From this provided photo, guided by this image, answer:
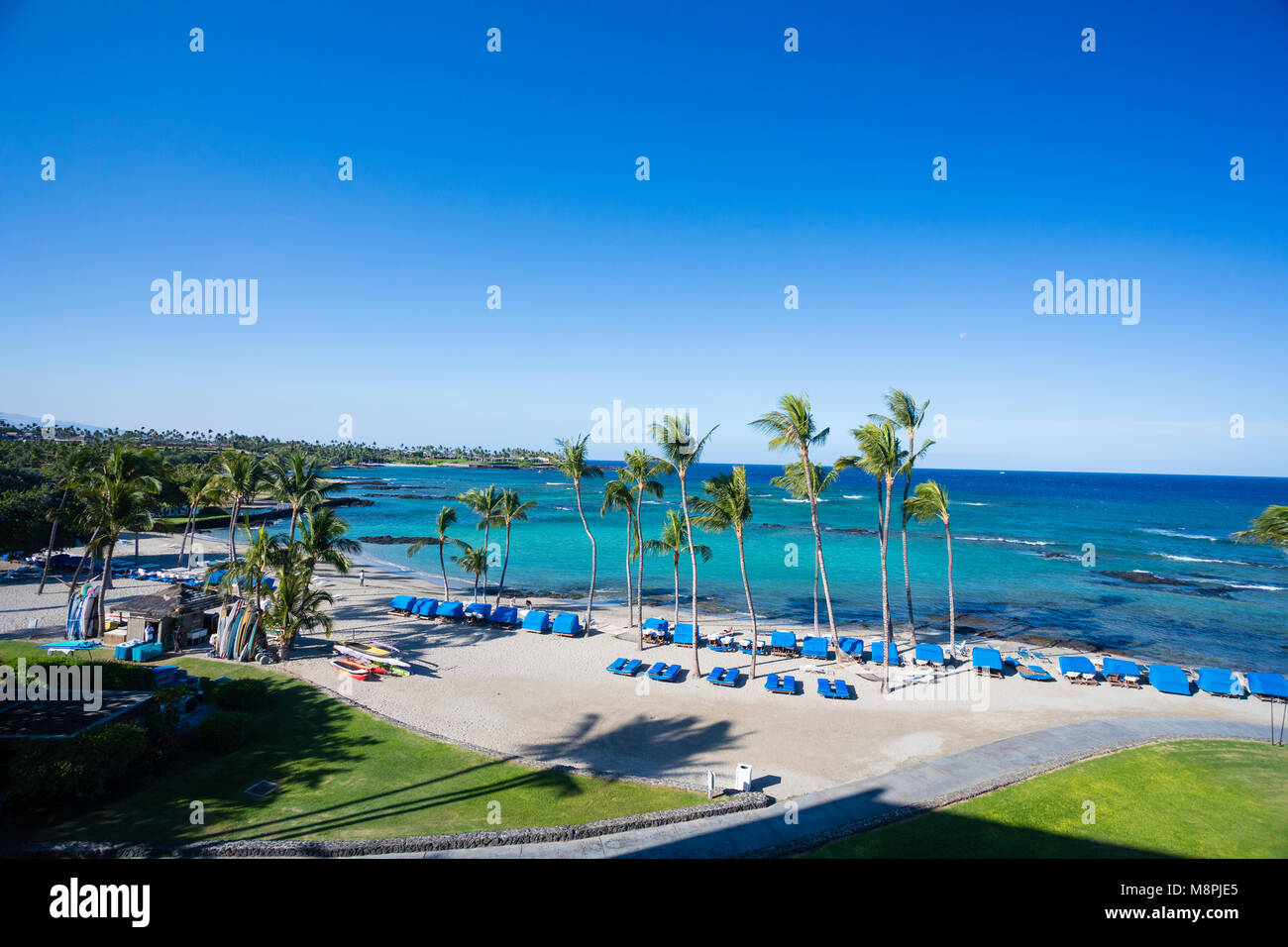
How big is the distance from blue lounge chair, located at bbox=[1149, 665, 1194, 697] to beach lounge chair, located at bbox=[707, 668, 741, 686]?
55.8ft

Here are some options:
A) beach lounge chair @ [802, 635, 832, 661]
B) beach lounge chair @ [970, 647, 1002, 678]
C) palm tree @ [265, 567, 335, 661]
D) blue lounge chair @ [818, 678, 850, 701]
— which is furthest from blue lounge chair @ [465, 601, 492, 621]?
beach lounge chair @ [970, 647, 1002, 678]

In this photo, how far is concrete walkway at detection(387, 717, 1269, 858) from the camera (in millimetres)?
10531

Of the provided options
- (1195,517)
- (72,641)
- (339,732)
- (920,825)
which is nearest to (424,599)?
(72,641)

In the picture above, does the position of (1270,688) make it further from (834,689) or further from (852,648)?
(834,689)

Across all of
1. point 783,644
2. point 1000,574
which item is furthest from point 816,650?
point 1000,574

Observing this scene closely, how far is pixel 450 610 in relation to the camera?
32.3 meters

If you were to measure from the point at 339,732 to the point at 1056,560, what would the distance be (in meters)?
67.6

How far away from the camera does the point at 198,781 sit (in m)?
13.5

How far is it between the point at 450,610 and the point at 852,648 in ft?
69.9

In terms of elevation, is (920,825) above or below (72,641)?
below

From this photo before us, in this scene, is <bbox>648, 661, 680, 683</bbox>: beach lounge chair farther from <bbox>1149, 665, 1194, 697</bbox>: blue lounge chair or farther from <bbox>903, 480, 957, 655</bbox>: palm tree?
<bbox>1149, 665, 1194, 697</bbox>: blue lounge chair
